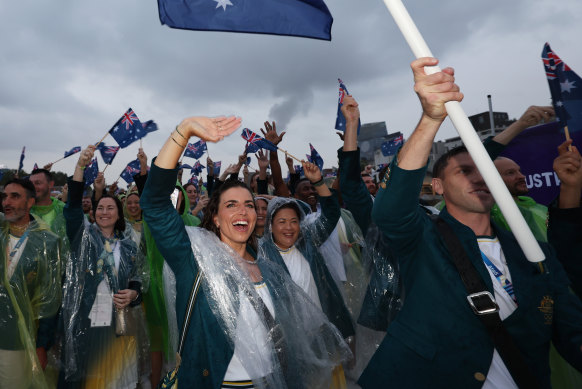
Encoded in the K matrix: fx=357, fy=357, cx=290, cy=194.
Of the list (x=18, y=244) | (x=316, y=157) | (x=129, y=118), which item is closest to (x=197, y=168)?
(x=316, y=157)

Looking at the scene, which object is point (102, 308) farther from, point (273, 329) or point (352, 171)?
point (352, 171)

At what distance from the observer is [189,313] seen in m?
1.91

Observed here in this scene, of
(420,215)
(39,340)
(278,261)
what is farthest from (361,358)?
(39,340)

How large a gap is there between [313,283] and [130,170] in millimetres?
7366

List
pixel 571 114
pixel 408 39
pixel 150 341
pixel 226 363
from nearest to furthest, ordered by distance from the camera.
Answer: pixel 408 39 → pixel 226 363 → pixel 571 114 → pixel 150 341

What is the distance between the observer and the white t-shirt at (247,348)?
1929mm

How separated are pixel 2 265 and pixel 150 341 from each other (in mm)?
1998

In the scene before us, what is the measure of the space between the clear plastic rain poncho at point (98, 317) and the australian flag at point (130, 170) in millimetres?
5539

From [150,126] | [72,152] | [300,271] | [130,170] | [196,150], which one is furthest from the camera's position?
[196,150]

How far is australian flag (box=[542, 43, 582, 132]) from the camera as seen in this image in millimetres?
2256

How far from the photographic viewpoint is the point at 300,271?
330 centimetres

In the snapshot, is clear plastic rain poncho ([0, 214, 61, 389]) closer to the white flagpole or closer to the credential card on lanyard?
the credential card on lanyard

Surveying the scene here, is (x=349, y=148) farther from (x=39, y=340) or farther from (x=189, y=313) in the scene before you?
(x=39, y=340)

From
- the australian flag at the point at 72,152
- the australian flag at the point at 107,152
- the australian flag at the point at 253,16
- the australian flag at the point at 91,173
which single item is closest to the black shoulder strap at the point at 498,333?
the australian flag at the point at 253,16
